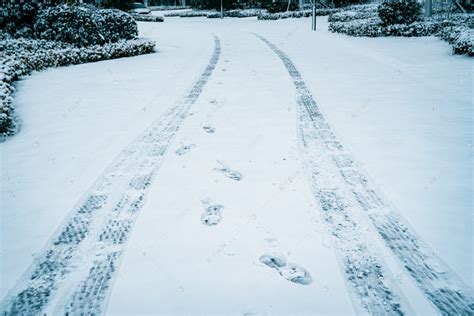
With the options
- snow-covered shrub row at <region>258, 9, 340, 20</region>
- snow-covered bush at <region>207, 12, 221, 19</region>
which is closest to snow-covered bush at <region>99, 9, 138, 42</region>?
snow-covered shrub row at <region>258, 9, 340, 20</region>

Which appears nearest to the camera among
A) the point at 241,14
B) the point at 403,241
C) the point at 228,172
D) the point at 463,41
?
the point at 403,241

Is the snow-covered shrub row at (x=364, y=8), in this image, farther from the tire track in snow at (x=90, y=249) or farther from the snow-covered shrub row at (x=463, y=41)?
the tire track in snow at (x=90, y=249)

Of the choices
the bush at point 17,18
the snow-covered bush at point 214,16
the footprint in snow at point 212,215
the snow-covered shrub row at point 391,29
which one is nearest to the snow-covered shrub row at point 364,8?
the snow-covered shrub row at point 391,29

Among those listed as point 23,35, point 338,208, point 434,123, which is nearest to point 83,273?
point 338,208

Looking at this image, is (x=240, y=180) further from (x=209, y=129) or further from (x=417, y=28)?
(x=417, y=28)

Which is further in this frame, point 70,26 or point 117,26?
point 117,26

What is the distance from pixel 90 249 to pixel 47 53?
8.12 m

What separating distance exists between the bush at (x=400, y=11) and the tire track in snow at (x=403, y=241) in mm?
11702

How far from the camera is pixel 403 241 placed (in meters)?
2.23

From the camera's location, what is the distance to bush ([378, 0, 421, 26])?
12906 mm

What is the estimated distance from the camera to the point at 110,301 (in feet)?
6.06

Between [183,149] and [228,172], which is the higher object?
[183,149]

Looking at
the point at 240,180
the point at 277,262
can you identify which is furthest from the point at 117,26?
the point at 277,262

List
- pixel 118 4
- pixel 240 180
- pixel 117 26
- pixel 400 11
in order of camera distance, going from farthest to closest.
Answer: pixel 118 4
pixel 400 11
pixel 117 26
pixel 240 180
